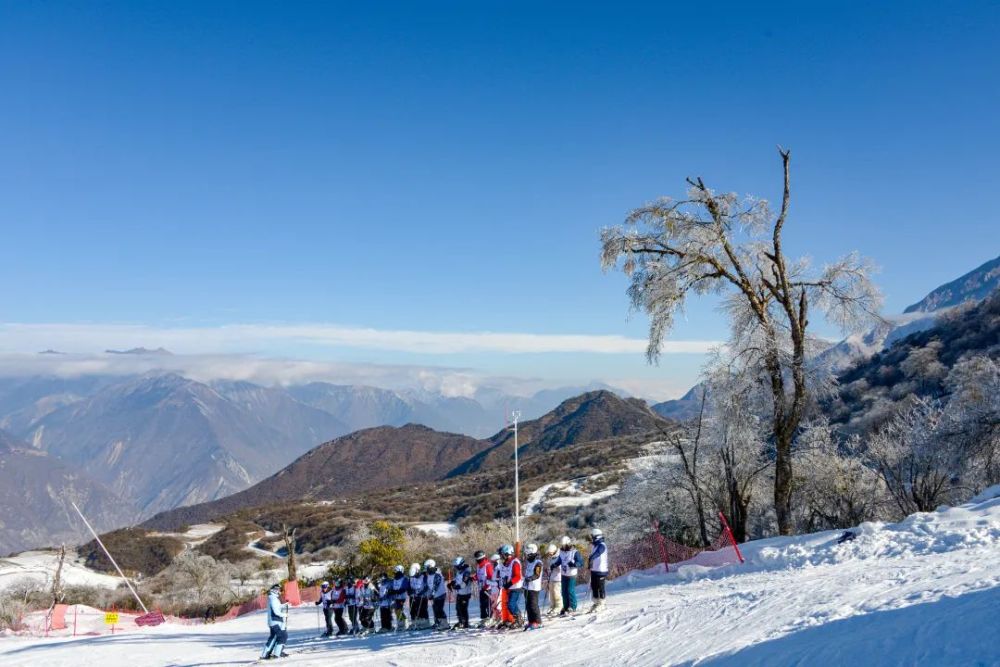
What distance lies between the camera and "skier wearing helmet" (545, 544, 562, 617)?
638 inches

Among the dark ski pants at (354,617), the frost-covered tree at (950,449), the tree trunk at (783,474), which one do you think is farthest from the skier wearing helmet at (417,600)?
the frost-covered tree at (950,449)

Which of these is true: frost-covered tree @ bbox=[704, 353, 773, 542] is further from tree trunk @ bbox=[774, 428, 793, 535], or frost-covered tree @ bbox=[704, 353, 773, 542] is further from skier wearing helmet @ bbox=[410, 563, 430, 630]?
skier wearing helmet @ bbox=[410, 563, 430, 630]

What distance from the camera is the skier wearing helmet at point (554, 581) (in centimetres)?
1620

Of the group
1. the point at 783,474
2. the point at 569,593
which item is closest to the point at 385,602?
the point at 569,593

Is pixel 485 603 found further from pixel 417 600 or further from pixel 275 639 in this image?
pixel 275 639

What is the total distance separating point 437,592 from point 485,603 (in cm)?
137

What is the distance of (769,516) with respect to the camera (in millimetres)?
33219

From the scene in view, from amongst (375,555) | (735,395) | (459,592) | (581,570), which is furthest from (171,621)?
(735,395)

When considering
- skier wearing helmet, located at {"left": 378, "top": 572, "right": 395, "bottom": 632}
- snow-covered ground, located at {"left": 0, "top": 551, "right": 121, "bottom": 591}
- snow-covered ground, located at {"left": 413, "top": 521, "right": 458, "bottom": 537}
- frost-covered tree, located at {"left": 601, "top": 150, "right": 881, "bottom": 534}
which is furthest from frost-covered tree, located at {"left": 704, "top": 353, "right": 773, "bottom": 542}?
snow-covered ground, located at {"left": 0, "top": 551, "right": 121, "bottom": 591}

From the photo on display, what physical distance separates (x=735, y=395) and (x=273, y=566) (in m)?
50.3

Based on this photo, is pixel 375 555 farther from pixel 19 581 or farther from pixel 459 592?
pixel 19 581

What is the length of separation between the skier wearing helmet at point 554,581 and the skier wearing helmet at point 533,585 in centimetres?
70

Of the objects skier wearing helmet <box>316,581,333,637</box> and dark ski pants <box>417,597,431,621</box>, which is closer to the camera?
dark ski pants <box>417,597,431,621</box>

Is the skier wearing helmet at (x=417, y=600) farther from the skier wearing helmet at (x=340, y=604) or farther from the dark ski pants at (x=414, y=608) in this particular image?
the skier wearing helmet at (x=340, y=604)
